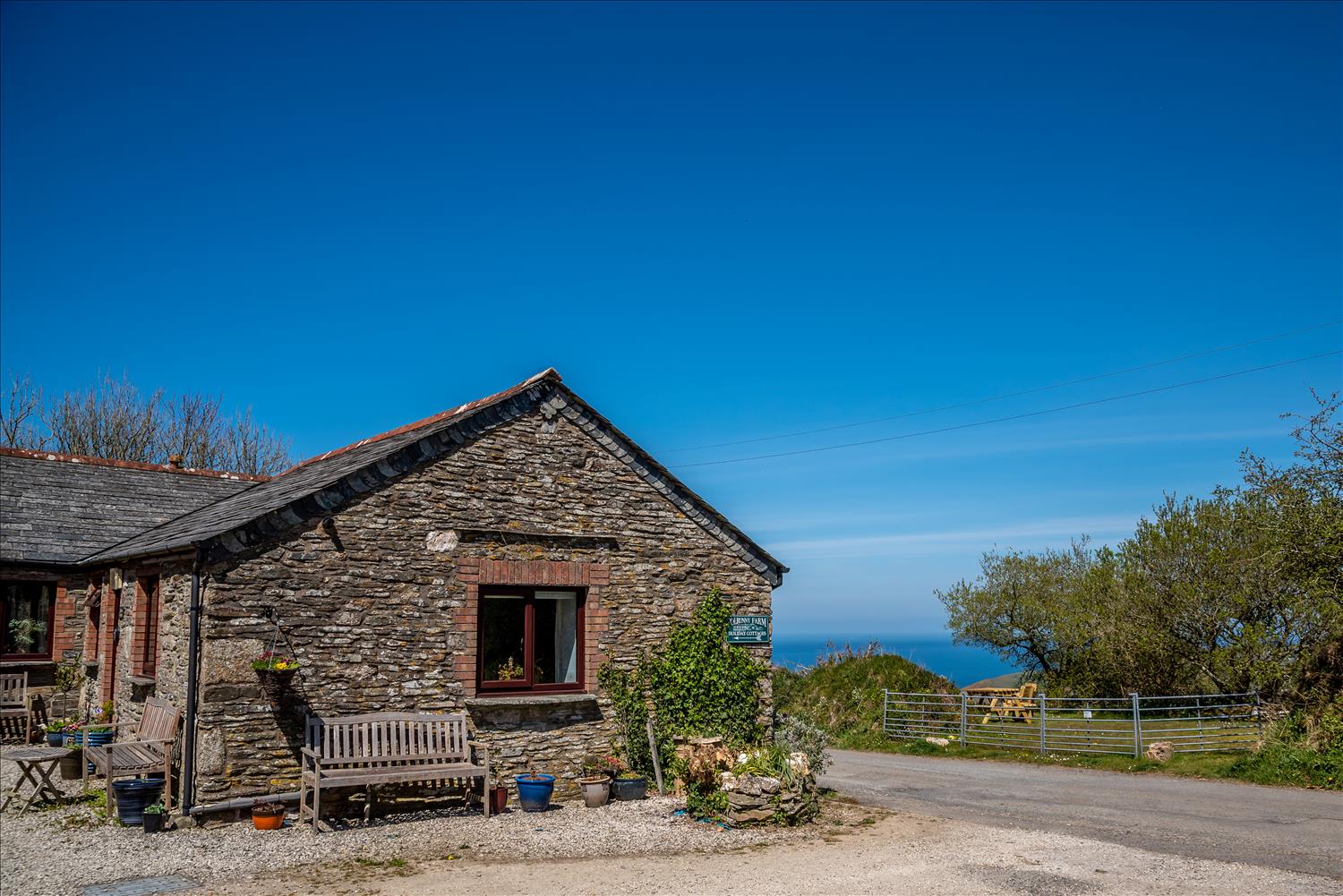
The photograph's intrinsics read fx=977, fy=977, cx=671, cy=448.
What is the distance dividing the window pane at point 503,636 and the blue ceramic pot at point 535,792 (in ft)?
4.47

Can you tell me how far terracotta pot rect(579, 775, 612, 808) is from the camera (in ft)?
38.2

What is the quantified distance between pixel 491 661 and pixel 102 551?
9.14m

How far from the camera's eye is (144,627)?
13.1 m

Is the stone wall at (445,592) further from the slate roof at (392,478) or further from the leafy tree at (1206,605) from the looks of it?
the leafy tree at (1206,605)

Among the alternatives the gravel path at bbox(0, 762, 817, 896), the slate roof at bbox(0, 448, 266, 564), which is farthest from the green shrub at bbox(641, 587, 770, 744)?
the slate roof at bbox(0, 448, 266, 564)

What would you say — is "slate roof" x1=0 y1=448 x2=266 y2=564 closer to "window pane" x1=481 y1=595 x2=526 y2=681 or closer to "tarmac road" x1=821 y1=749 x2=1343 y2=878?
"window pane" x1=481 y1=595 x2=526 y2=681

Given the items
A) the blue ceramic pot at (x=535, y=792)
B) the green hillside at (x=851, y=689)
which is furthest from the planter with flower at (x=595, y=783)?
the green hillside at (x=851, y=689)

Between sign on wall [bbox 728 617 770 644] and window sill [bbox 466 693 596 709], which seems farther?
sign on wall [bbox 728 617 770 644]

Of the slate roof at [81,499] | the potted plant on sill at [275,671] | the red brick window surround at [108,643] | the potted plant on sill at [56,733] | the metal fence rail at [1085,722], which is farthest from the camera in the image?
the slate roof at [81,499]

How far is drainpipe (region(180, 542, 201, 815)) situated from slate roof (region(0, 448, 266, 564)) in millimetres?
7890

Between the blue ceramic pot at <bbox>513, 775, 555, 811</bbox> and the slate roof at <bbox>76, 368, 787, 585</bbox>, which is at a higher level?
the slate roof at <bbox>76, 368, 787, 585</bbox>

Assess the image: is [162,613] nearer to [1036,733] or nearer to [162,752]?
[162,752]

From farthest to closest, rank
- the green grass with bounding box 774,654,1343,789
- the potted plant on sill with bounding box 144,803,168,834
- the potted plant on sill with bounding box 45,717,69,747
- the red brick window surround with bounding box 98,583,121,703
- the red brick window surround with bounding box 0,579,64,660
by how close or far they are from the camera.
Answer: the red brick window surround with bounding box 0,579,64,660 → the potted plant on sill with bounding box 45,717,69,747 → the red brick window surround with bounding box 98,583,121,703 → the green grass with bounding box 774,654,1343,789 → the potted plant on sill with bounding box 144,803,168,834

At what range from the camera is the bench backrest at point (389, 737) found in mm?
10438
